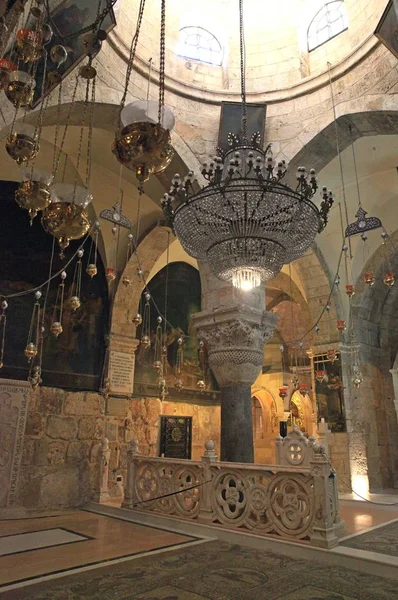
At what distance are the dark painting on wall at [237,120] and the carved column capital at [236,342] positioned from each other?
2.85m

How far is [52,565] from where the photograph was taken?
3590mm

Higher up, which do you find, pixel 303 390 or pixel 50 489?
pixel 303 390

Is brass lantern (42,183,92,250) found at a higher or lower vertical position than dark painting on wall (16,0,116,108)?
lower

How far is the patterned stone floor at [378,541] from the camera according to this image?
403cm

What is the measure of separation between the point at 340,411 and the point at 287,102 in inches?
232

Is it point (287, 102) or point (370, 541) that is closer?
point (370, 541)

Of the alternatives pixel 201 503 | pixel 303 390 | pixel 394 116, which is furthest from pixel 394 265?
pixel 201 503

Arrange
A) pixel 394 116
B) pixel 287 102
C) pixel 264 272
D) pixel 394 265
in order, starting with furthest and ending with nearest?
1. pixel 394 265
2. pixel 287 102
3. pixel 394 116
4. pixel 264 272

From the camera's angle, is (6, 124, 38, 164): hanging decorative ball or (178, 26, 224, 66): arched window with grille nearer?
(6, 124, 38, 164): hanging decorative ball

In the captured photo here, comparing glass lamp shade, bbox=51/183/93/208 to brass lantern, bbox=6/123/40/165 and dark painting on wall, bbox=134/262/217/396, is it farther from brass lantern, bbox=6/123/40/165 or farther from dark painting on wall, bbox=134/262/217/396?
dark painting on wall, bbox=134/262/217/396

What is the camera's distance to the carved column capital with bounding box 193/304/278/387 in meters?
5.75

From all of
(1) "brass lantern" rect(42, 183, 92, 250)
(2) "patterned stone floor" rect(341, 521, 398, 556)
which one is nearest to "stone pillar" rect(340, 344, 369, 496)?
(2) "patterned stone floor" rect(341, 521, 398, 556)

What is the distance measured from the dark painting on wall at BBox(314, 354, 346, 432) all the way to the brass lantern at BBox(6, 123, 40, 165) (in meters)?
7.08

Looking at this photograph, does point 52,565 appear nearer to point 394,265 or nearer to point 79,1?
point 79,1
